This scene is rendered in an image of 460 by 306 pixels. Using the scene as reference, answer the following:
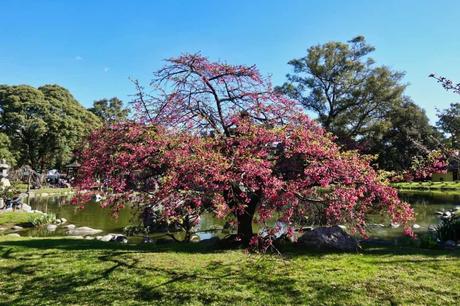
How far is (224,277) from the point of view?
7.01m

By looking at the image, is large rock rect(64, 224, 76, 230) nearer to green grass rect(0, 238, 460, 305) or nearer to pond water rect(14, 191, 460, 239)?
pond water rect(14, 191, 460, 239)

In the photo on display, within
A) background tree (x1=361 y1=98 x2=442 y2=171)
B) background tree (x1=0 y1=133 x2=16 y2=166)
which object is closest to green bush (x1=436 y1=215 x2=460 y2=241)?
background tree (x1=361 y1=98 x2=442 y2=171)

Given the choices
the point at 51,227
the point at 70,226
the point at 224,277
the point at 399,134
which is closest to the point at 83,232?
the point at 70,226

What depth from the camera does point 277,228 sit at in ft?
24.4

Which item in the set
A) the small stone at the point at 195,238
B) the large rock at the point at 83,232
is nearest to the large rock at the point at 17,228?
the large rock at the point at 83,232

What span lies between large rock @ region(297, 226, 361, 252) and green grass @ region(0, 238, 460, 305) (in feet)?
1.91

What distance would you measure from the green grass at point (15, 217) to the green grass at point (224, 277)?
11175mm

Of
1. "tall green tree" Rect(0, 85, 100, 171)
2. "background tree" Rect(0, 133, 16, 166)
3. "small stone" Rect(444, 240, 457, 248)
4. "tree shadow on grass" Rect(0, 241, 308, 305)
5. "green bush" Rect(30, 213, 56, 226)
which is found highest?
"tall green tree" Rect(0, 85, 100, 171)

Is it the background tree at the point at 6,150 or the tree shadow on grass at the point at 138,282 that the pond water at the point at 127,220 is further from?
the background tree at the point at 6,150

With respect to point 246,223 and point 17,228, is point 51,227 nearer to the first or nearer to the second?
point 17,228

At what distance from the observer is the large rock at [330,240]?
31.4ft

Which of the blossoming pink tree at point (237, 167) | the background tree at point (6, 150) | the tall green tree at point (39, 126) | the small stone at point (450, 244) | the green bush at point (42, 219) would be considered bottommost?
the small stone at point (450, 244)

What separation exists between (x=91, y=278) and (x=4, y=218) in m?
15.3

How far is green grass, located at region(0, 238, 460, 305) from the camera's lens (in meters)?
6.02
